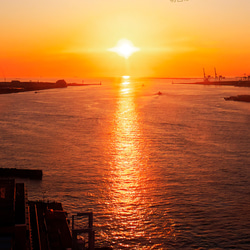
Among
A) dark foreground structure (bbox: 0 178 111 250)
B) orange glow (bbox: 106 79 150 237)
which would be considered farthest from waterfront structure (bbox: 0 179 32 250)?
orange glow (bbox: 106 79 150 237)

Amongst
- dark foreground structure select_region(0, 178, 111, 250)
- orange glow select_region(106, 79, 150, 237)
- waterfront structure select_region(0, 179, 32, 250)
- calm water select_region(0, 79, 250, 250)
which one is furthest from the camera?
orange glow select_region(106, 79, 150, 237)

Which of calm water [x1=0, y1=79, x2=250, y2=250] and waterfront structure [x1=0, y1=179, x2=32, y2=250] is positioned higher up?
waterfront structure [x1=0, y1=179, x2=32, y2=250]

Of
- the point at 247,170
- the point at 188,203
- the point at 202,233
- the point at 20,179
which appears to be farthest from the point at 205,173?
the point at 20,179

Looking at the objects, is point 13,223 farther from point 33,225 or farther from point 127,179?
point 127,179

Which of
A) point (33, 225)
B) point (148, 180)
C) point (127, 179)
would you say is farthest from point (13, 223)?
point (148, 180)

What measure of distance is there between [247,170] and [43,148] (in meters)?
31.2

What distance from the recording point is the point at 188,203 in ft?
103

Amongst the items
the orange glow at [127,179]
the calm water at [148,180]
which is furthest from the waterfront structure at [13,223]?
the orange glow at [127,179]

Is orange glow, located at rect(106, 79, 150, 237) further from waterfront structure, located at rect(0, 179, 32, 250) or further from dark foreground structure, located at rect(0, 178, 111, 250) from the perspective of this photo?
waterfront structure, located at rect(0, 179, 32, 250)

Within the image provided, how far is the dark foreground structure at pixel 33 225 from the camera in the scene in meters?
18.1

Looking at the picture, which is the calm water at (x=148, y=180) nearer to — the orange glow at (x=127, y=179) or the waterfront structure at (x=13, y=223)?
the orange glow at (x=127, y=179)

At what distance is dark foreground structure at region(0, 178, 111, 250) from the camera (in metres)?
18.1

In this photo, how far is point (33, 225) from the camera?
2361cm

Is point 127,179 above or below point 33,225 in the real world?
below
